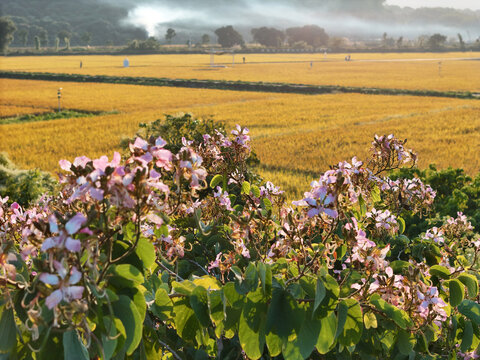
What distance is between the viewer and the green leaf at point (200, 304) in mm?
1662

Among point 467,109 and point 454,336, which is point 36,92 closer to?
point 467,109

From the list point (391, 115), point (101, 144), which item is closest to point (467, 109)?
point (391, 115)

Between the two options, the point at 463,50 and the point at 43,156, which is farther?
the point at 463,50

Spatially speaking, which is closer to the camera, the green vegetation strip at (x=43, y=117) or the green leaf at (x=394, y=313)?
the green leaf at (x=394, y=313)

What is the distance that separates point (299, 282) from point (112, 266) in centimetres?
60

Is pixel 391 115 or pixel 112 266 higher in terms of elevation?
pixel 112 266

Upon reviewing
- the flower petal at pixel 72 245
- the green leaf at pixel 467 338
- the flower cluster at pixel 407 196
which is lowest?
the green leaf at pixel 467 338

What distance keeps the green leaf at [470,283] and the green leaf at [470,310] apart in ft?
0.15

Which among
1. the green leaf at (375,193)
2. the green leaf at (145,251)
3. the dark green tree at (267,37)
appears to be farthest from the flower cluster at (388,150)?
the dark green tree at (267,37)

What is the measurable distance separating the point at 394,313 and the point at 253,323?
0.48 metres

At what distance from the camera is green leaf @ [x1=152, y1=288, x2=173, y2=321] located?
1.69 metres

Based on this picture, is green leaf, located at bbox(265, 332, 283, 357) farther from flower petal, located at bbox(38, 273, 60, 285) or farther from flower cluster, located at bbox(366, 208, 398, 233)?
flower cluster, located at bbox(366, 208, 398, 233)

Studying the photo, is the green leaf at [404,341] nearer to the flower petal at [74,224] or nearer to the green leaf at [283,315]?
the green leaf at [283,315]

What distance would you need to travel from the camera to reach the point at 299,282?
64.2 inches
